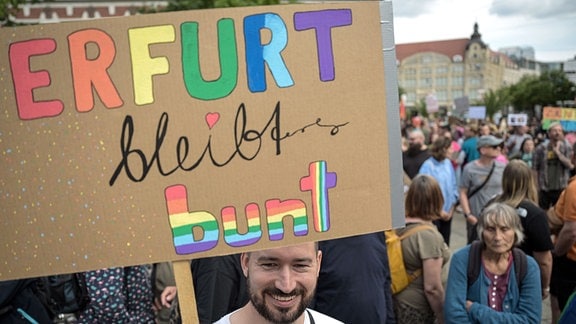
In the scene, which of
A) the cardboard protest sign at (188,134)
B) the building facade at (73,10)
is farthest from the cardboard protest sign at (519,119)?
the building facade at (73,10)

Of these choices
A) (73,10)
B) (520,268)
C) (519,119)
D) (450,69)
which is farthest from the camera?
(450,69)

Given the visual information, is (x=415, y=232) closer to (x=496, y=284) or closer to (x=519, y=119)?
(x=496, y=284)

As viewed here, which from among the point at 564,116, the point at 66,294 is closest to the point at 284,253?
the point at 66,294

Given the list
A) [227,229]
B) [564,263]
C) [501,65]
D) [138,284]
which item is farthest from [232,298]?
[501,65]

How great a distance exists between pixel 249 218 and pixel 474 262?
1.67 meters

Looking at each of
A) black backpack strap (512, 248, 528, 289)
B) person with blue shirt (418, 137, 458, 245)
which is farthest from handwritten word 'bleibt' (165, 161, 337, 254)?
person with blue shirt (418, 137, 458, 245)

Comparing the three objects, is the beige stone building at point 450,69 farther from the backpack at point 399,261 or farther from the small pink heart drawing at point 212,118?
the small pink heart drawing at point 212,118

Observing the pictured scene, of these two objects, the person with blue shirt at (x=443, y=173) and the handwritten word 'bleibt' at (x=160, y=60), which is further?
the person with blue shirt at (x=443, y=173)

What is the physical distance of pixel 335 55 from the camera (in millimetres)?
1612

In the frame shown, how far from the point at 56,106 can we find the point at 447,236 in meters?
4.86

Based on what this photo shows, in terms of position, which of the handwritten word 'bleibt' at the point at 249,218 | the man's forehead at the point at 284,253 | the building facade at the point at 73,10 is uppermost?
the building facade at the point at 73,10

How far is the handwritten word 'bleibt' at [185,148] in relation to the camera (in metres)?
1.53

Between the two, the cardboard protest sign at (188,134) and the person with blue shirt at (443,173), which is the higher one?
the cardboard protest sign at (188,134)

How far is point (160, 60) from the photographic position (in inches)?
59.7
